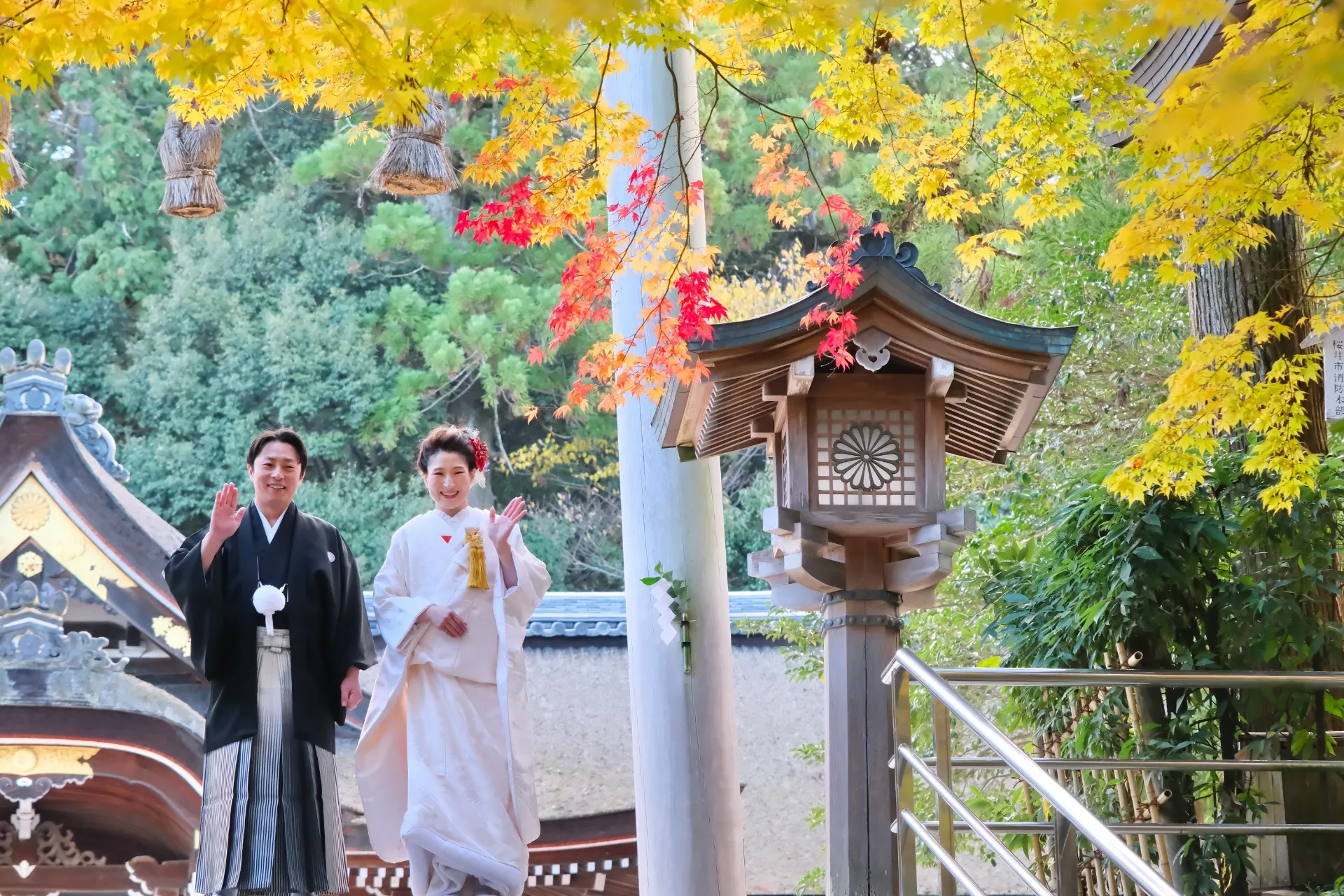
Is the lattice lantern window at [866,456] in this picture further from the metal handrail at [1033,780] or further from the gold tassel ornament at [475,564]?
the gold tassel ornament at [475,564]

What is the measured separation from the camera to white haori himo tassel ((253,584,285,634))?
4.23 meters

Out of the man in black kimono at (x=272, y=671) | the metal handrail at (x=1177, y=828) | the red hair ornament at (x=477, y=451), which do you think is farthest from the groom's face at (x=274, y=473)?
the metal handrail at (x=1177, y=828)

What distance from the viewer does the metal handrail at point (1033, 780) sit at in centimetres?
193

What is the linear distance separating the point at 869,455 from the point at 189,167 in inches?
139

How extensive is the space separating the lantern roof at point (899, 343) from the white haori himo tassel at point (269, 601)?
56.6 inches

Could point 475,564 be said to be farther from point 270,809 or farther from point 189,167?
point 189,167

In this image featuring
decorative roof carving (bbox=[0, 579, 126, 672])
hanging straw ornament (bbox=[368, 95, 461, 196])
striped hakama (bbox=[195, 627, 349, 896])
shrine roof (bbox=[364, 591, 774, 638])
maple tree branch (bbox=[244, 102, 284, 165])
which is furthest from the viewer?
maple tree branch (bbox=[244, 102, 284, 165])

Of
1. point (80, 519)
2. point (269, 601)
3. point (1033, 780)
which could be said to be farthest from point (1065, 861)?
point (80, 519)

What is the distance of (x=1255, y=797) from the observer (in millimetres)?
4285

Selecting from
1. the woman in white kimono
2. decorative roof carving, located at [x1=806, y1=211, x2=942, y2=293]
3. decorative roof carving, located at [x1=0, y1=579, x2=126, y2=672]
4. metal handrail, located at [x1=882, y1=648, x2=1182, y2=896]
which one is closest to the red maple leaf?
decorative roof carving, located at [x1=806, y1=211, x2=942, y2=293]

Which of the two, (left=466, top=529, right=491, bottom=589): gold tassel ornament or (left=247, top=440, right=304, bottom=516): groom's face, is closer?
(left=247, top=440, right=304, bottom=516): groom's face

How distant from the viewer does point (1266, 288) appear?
5055 mm

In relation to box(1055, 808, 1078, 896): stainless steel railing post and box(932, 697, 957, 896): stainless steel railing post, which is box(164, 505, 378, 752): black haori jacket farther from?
box(1055, 808, 1078, 896): stainless steel railing post

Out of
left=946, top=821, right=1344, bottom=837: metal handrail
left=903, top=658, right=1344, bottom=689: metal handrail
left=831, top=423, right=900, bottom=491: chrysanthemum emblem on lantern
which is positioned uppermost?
left=831, top=423, right=900, bottom=491: chrysanthemum emblem on lantern
